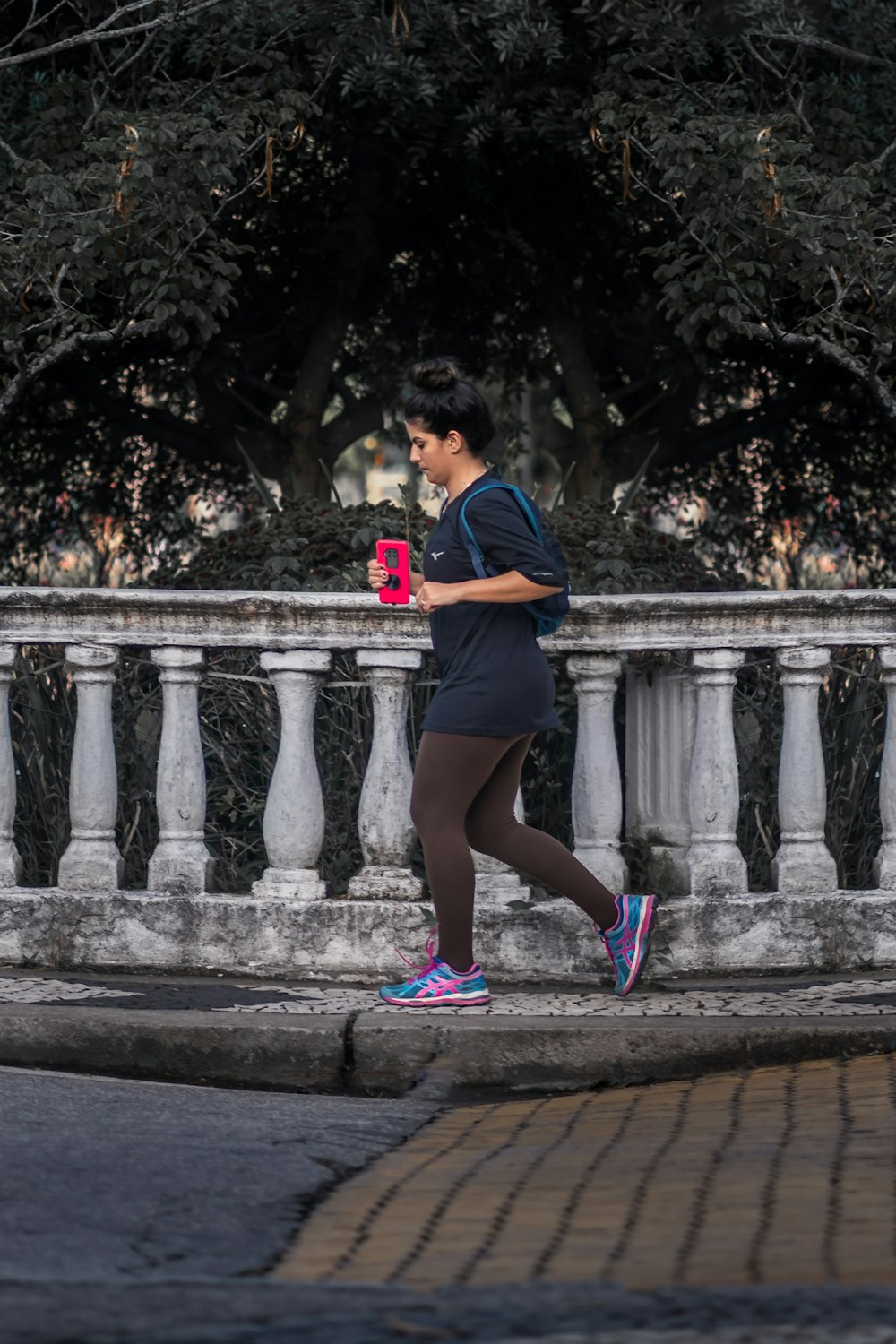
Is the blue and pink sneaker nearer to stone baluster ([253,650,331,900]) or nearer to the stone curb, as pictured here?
the stone curb

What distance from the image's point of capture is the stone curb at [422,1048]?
5.05 metres

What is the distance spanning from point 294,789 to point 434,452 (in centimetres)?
123

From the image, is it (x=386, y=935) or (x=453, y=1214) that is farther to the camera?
(x=386, y=935)

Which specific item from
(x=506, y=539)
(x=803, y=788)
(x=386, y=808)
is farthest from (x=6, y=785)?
(x=803, y=788)

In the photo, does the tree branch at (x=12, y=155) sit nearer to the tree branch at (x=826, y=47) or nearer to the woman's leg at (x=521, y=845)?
the tree branch at (x=826, y=47)

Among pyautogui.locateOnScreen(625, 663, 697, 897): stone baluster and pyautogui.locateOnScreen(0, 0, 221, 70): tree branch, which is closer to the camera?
pyautogui.locateOnScreen(625, 663, 697, 897): stone baluster

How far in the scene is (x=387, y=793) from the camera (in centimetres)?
575

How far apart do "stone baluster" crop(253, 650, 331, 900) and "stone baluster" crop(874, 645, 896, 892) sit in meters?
1.72

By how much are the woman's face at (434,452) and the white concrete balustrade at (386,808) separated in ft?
2.25

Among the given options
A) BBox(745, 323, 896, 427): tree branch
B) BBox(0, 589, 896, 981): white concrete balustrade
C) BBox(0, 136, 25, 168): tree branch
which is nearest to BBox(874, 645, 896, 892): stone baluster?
A: BBox(0, 589, 896, 981): white concrete balustrade

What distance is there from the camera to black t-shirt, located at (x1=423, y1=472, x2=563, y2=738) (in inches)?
199

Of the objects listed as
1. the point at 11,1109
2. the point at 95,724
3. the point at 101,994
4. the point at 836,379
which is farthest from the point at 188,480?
the point at 11,1109

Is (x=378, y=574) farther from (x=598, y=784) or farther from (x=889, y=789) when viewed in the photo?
(x=889, y=789)

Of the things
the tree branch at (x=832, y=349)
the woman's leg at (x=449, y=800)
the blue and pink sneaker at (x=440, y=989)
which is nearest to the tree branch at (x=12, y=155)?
the tree branch at (x=832, y=349)
